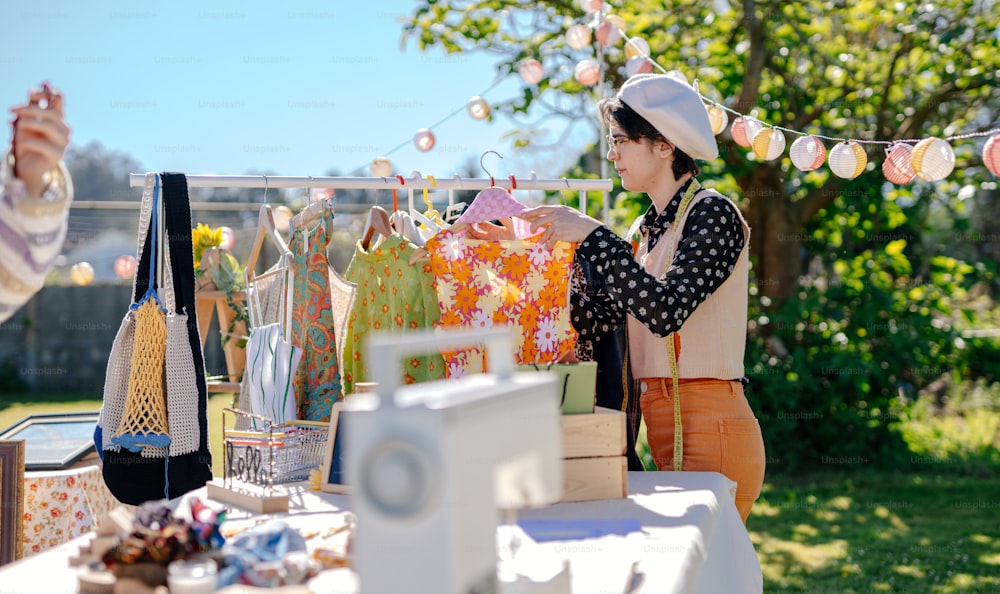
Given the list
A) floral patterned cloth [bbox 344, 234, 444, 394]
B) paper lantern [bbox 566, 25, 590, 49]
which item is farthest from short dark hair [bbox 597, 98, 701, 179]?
paper lantern [bbox 566, 25, 590, 49]

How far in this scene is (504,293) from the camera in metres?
2.57

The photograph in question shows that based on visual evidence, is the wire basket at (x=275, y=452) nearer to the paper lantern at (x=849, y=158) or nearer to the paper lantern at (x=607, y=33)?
the paper lantern at (x=849, y=158)

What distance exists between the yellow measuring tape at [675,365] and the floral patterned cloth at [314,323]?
94cm

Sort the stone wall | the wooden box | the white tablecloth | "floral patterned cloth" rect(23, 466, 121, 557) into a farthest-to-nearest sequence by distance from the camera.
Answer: the stone wall → "floral patterned cloth" rect(23, 466, 121, 557) → the wooden box → the white tablecloth

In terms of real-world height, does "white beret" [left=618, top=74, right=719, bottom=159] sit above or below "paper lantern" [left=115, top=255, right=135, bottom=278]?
above

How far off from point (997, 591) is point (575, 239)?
365cm

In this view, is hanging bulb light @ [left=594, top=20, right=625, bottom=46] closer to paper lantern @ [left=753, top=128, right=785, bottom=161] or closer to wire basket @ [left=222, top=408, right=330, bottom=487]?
paper lantern @ [left=753, top=128, right=785, bottom=161]

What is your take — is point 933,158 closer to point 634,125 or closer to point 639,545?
point 634,125

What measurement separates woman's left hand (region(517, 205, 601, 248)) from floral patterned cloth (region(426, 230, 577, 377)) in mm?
328

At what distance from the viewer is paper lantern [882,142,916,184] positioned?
2.77 metres

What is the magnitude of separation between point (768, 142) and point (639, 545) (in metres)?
1.94

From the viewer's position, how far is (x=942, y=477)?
639 cm

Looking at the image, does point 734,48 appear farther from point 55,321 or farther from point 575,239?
point 55,321

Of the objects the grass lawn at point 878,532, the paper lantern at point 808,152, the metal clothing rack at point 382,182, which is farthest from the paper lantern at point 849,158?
the grass lawn at point 878,532
